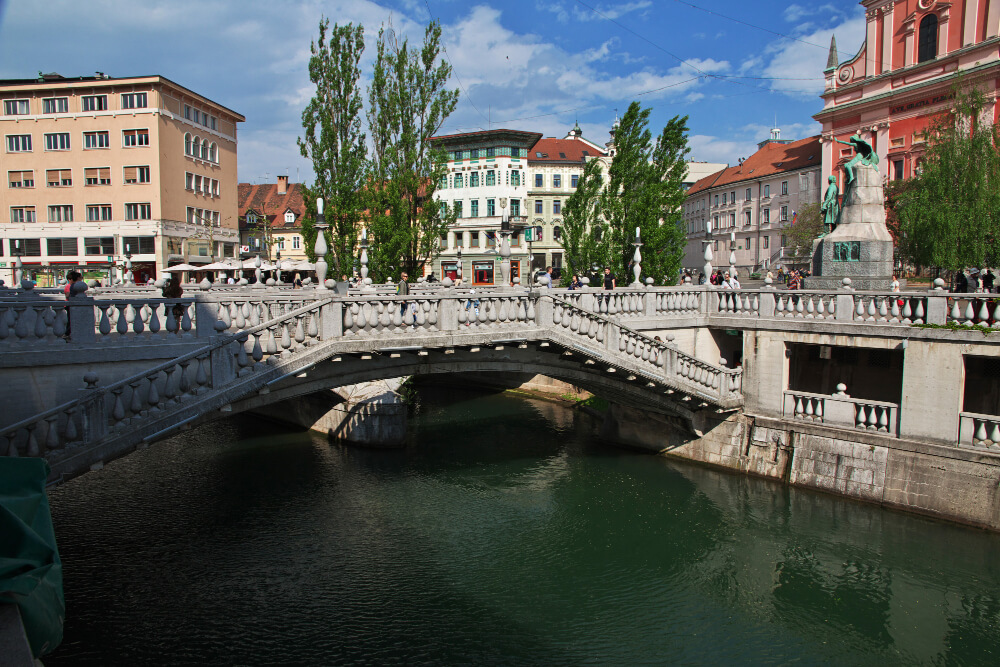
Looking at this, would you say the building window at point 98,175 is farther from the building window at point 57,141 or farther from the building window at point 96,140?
the building window at point 57,141

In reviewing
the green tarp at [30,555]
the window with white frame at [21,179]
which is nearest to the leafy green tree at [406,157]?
the green tarp at [30,555]

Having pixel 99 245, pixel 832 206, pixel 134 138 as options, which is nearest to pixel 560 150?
pixel 134 138

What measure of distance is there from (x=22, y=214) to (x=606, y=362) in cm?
5188

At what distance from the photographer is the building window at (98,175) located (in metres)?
48.7

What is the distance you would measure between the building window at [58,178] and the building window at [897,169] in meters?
58.0

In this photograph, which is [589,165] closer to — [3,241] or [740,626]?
[740,626]

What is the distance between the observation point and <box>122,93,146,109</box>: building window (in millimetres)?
47375

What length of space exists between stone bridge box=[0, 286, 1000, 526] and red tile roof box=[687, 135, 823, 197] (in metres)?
46.5

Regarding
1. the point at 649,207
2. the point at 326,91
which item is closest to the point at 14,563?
the point at 649,207

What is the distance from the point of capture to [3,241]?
49.8 meters

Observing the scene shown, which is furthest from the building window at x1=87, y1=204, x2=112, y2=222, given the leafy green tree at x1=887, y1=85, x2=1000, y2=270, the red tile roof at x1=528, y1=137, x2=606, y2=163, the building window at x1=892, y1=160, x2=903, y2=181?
the building window at x1=892, y1=160, x2=903, y2=181

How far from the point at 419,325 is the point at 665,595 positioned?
7338 mm

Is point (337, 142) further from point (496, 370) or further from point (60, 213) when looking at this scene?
point (60, 213)

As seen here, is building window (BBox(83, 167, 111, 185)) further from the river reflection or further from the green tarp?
the green tarp
